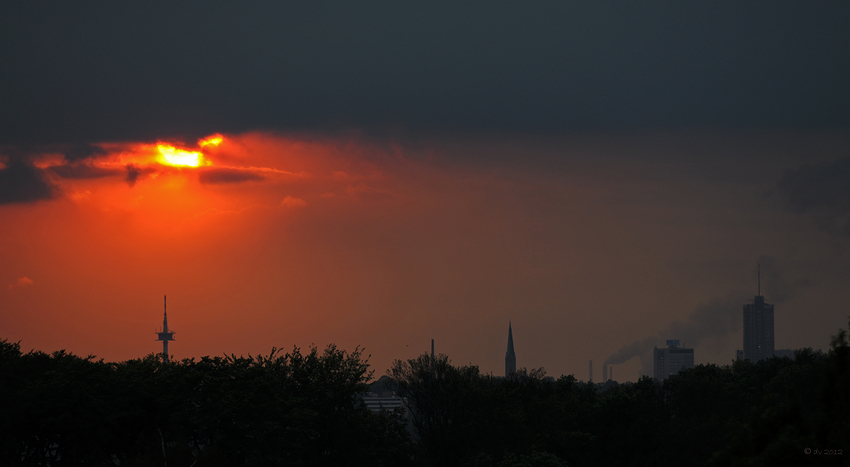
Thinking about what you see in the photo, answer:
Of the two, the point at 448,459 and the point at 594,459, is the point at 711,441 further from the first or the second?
the point at 448,459

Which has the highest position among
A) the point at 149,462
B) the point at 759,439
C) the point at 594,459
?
the point at 759,439

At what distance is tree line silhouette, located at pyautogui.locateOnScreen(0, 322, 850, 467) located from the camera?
6309 centimetres

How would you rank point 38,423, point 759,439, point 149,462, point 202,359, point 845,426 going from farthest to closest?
1. point 202,359
2. point 38,423
3. point 149,462
4. point 759,439
5. point 845,426

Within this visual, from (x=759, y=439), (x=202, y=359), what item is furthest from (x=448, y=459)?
(x=759, y=439)

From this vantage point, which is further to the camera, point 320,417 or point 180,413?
point 320,417

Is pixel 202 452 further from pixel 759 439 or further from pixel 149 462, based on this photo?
pixel 759 439

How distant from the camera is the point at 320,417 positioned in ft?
238

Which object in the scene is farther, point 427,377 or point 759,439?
point 427,377

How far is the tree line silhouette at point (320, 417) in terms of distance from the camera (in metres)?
63.1

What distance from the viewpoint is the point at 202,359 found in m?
69.7

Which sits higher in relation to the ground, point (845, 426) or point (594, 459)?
point (845, 426)

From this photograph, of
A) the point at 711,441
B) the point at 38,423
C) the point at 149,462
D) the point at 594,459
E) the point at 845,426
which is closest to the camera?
the point at 845,426

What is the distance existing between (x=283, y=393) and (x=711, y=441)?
137ft

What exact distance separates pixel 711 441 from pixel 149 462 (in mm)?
54435
